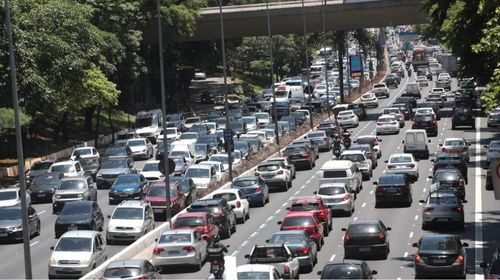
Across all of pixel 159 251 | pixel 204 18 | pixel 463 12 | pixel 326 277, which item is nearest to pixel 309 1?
pixel 204 18

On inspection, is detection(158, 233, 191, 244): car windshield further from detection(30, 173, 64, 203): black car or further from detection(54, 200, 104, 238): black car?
detection(30, 173, 64, 203): black car

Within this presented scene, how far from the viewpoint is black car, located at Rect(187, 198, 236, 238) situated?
4178cm

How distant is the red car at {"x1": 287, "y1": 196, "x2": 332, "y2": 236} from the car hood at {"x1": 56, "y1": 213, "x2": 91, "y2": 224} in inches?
299

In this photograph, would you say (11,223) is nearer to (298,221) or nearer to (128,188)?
(128,188)

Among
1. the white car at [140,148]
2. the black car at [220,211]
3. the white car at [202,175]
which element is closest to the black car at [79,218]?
the black car at [220,211]

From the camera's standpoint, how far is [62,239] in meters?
34.9

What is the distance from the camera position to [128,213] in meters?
41.4

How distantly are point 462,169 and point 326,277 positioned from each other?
2779cm

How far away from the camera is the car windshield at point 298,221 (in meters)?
38.2

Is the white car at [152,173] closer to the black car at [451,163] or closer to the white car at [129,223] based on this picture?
the black car at [451,163]

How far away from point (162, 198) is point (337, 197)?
7166 millimetres

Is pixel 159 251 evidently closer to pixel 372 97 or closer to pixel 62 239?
pixel 62 239

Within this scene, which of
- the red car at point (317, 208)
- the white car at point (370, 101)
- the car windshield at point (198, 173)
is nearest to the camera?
the red car at point (317, 208)

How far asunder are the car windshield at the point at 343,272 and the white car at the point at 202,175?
25207 mm
